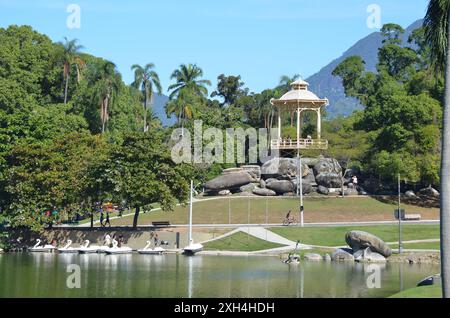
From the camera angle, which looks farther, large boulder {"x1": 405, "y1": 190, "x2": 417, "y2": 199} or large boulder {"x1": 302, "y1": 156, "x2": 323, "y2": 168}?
large boulder {"x1": 302, "y1": 156, "x2": 323, "y2": 168}

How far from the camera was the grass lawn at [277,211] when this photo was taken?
7400cm

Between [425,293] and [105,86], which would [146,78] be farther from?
[425,293]

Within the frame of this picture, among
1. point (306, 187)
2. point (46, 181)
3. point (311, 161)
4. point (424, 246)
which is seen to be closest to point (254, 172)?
point (311, 161)

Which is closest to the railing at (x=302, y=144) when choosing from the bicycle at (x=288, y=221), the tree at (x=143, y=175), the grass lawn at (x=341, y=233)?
the bicycle at (x=288, y=221)

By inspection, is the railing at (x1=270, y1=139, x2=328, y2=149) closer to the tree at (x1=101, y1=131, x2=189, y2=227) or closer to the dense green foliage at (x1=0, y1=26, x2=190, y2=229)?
the dense green foliage at (x1=0, y1=26, x2=190, y2=229)

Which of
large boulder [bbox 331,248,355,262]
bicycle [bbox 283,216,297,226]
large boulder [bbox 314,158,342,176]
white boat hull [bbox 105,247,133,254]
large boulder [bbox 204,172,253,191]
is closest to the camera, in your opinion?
large boulder [bbox 331,248,355,262]

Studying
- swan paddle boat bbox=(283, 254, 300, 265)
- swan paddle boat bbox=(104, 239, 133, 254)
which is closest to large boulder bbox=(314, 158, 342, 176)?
swan paddle boat bbox=(104, 239, 133, 254)

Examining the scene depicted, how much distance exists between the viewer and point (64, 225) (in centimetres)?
7512

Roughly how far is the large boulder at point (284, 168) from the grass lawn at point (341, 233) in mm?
20161

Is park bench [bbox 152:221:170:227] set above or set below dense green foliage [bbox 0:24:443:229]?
below

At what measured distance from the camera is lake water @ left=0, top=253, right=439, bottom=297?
36688 millimetres

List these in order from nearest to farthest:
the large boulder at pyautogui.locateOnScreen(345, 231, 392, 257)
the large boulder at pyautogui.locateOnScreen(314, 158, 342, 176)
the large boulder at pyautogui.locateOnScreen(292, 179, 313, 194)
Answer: the large boulder at pyautogui.locateOnScreen(345, 231, 392, 257)
the large boulder at pyautogui.locateOnScreen(292, 179, 313, 194)
the large boulder at pyautogui.locateOnScreen(314, 158, 342, 176)

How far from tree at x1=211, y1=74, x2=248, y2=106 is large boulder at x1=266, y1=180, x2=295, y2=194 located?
54.9 metres
